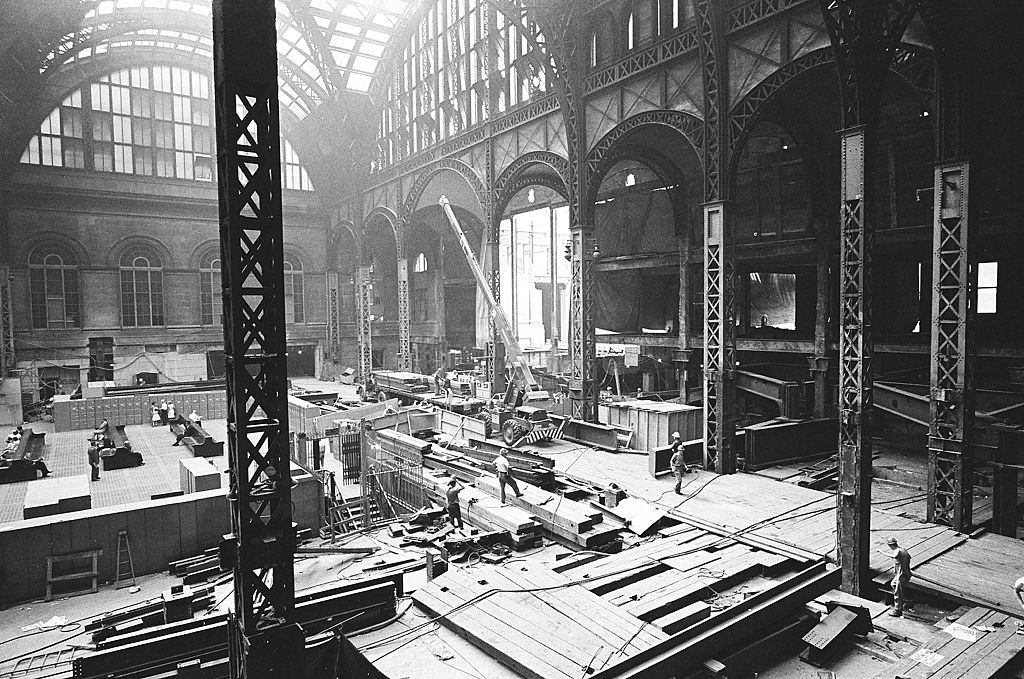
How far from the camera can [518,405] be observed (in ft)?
69.6

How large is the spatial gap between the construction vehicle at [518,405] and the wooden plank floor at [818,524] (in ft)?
7.97

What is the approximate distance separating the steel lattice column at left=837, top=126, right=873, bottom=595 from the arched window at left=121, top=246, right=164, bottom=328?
38.3 metres

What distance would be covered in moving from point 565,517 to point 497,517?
1.39m

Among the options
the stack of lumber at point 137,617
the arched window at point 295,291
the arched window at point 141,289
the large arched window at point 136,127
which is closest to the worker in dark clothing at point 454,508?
the stack of lumber at point 137,617

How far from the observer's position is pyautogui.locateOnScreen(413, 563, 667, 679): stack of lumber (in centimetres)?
679

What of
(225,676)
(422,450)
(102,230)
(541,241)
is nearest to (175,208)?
(102,230)

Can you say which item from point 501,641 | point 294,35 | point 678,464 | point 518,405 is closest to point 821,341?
point 678,464

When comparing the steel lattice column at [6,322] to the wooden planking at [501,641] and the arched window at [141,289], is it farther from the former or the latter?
the wooden planking at [501,641]

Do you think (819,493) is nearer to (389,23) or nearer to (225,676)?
(225,676)

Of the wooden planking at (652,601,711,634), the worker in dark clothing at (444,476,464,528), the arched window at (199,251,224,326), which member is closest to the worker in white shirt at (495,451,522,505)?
the worker in dark clothing at (444,476,464,528)

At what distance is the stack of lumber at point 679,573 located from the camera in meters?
8.61

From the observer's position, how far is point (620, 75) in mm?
18250

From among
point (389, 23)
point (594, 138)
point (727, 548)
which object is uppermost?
point (389, 23)

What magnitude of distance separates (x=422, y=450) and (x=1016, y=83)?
53.2 feet
